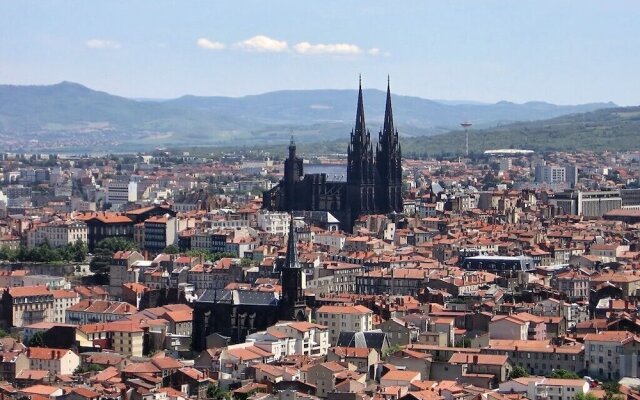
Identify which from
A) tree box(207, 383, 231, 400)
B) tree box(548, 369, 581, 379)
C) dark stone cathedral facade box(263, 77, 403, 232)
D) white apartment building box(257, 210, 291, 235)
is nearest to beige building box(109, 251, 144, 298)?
white apartment building box(257, 210, 291, 235)

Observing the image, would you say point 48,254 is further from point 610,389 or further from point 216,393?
point 610,389

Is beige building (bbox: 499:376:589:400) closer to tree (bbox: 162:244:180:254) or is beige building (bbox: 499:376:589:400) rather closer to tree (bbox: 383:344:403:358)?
tree (bbox: 383:344:403:358)

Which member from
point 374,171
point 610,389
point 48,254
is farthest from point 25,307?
point 374,171

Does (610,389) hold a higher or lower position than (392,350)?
lower

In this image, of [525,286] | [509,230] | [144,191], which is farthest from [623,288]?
[144,191]

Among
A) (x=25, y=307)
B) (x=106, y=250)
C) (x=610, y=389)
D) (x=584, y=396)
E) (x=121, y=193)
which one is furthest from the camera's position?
(x=121, y=193)

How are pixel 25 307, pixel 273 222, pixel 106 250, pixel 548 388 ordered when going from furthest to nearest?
pixel 273 222 → pixel 106 250 → pixel 25 307 → pixel 548 388

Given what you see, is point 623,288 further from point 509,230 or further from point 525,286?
point 509,230

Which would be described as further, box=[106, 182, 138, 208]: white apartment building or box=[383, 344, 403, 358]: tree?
box=[106, 182, 138, 208]: white apartment building
